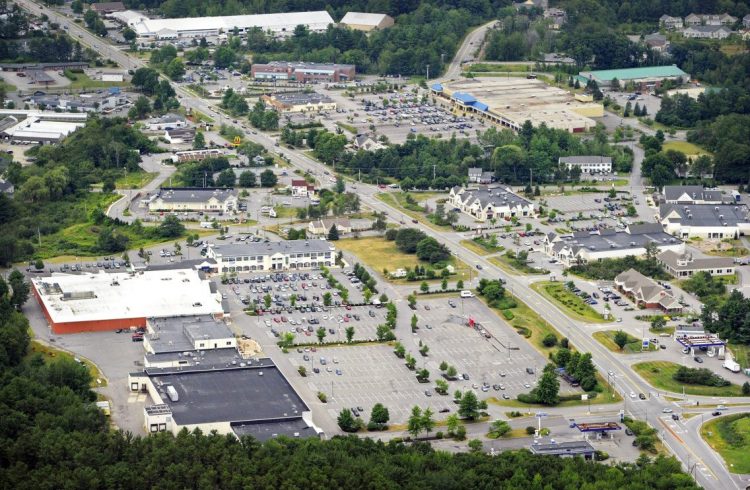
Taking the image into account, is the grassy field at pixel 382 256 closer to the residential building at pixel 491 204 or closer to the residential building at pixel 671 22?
the residential building at pixel 491 204

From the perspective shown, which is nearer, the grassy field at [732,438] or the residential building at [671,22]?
the grassy field at [732,438]

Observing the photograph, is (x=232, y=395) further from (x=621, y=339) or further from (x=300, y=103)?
(x=300, y=103)

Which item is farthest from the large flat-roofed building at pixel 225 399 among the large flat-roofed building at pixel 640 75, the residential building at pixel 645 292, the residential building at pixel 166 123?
the large flat-roofed building at pixel 640 75

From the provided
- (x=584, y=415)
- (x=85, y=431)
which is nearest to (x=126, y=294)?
(x=85, y=431)

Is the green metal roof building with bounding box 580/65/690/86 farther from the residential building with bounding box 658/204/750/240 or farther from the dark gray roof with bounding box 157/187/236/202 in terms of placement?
the dark gray roof with bounding box 157/187/236/202

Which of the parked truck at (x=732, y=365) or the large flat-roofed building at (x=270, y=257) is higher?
the large flat-roofed building at (x=270, y=257)

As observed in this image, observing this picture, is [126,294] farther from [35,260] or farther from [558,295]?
[558,295]
